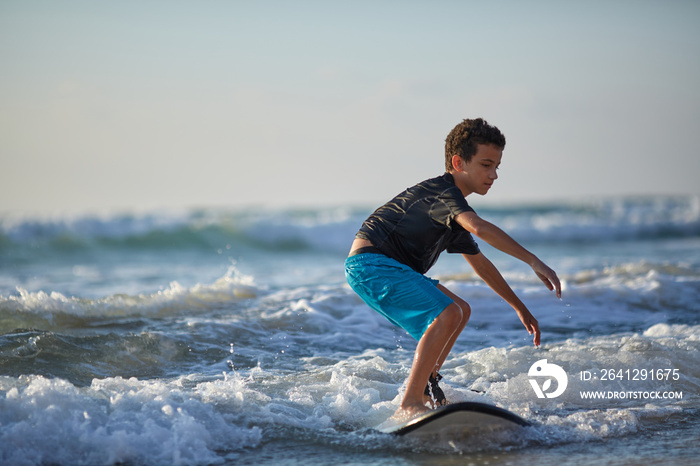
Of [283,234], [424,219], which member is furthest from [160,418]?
[283,234]

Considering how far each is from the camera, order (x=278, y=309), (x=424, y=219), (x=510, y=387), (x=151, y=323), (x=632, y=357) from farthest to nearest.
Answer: (x=278, y=309), (x=151, y=323), (x=632, y=357), (x=510, y=387), (x=424, y=219)

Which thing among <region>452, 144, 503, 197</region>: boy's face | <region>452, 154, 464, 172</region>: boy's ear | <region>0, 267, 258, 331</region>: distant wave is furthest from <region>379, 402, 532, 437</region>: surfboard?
<region>0, 267, 258, 331</region>: distant wave

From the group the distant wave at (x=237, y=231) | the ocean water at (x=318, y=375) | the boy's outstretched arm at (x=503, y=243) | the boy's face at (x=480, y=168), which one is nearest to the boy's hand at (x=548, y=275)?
the boy's outstretched arm at (x=503, y=243)

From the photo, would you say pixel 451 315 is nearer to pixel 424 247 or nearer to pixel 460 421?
pixel 424 247

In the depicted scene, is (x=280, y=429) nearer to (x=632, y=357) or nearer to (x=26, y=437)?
(x=26, y=437)

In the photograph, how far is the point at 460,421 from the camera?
330 centimetres

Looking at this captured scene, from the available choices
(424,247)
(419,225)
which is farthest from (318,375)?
(419,225)

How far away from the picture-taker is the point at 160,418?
344 centimetres

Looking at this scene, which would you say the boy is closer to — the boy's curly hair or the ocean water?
the boy's curly hair

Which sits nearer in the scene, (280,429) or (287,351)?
(280,429)

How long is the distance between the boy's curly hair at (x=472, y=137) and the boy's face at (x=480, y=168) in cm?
2

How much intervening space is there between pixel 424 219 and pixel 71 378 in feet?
9.16

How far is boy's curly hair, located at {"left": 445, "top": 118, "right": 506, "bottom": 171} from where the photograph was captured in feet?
11.4

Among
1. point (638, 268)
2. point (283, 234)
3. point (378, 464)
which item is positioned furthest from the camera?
point (283, 234)
